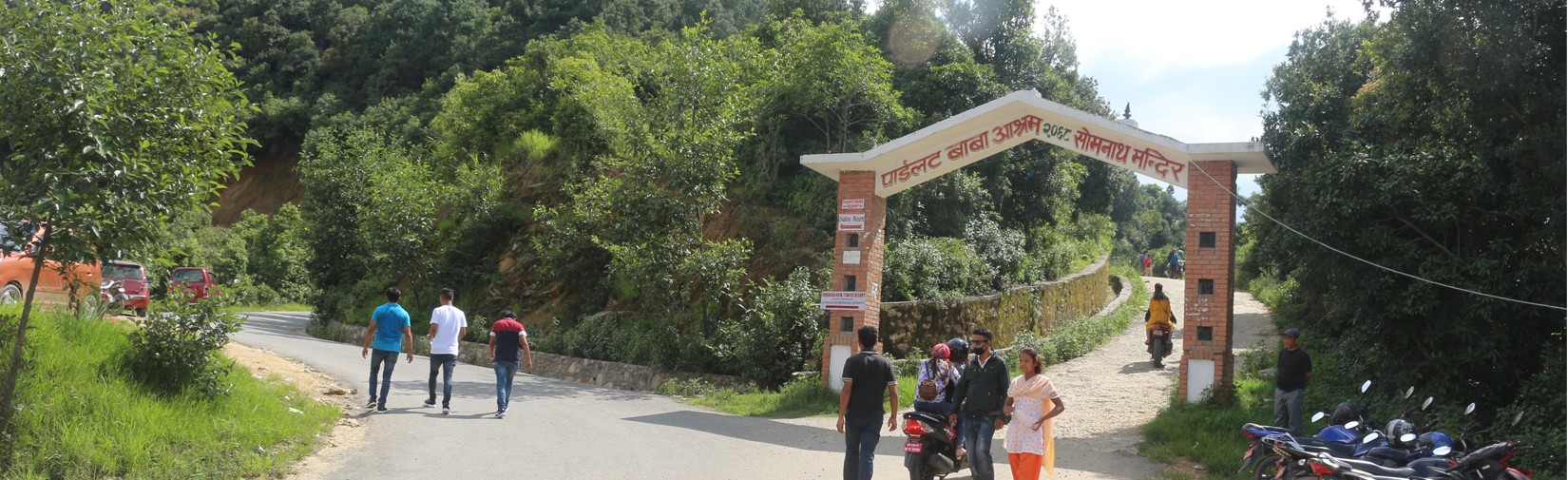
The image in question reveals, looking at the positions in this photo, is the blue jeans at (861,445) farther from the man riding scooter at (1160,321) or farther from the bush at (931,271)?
the man riding scooter at (1160,321)

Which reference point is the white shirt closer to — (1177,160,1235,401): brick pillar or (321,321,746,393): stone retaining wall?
(321,321,746,393): stone retaining wall

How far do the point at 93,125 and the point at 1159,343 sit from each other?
15.0m

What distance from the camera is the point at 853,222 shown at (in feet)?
49.4

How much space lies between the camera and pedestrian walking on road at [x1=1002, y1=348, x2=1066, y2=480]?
26.7ft

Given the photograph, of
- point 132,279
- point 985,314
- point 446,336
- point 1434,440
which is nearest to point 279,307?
point 132,279

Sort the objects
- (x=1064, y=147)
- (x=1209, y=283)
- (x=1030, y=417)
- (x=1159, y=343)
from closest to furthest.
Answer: (x=1030, y=417)
(x=1209, y=283)
(x=1064, y=147)
(x=1159, y=343)

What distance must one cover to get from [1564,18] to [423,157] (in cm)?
3203

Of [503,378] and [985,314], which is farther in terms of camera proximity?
[985,314]

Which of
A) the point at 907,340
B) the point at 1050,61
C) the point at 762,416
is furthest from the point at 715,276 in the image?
the point at 1050,61

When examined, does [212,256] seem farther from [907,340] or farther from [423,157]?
[907,340]

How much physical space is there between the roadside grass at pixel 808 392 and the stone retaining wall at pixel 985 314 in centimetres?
55

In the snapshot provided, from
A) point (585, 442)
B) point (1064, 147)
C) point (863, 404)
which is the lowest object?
point (585, 442)

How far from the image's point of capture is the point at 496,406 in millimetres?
13195

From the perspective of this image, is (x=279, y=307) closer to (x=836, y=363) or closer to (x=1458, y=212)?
(x=836, y=363)
